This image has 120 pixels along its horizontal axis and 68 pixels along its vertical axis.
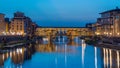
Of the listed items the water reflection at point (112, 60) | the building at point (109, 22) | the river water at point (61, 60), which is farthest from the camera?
the building at point (109, 22)

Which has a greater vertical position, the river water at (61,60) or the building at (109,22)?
the building at (109,22)

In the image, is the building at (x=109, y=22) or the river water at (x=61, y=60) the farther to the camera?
the building at (x=109, y=22)

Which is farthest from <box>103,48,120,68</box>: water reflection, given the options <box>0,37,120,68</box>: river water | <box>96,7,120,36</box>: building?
<box>96,7,120,36</box>: building

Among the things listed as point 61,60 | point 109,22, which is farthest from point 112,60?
point 109,22

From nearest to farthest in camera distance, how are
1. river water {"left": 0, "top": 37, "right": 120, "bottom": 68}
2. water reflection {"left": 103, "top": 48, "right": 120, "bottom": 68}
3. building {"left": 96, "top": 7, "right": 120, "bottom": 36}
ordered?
1. water reflection {"left": 103, "top": 48, "right": 120, "bottom": 68}
2. river water {"left": 0, "top": 37, "right": 120, "bottom": 68}
3. building {"left": 96, "top": 7, "right": 120, "bottom": 36}

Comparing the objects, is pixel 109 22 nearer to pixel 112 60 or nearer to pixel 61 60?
pixel 61 60

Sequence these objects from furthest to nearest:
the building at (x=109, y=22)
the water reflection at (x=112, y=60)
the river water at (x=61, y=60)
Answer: the building at (x=109, y=22) → the river water at (x=61, y=60) → the water reflection at (x=112, y=60)

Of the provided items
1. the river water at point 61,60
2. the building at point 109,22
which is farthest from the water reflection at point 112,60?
the building at point 109,22

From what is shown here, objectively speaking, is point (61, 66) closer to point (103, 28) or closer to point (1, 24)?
point (1, 24)

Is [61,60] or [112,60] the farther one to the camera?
[61,60]

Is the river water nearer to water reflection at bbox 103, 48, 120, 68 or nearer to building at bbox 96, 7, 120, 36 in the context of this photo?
water reflection at bbox 103, 48, 120, 68

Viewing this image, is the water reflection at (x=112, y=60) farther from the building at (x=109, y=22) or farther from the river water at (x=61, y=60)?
the building at (x=109, y=22)

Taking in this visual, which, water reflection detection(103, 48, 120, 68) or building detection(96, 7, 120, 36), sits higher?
building detection(96, 7, 120, 36)

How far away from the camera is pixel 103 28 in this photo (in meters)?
160
